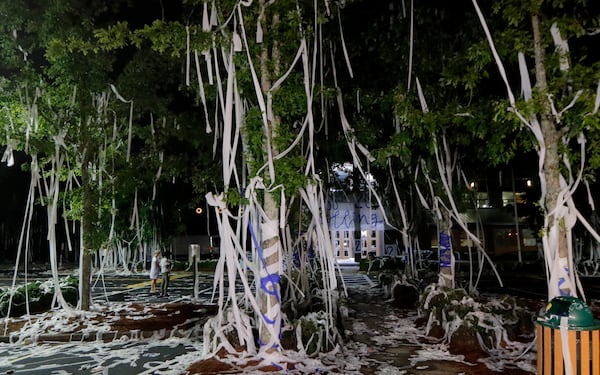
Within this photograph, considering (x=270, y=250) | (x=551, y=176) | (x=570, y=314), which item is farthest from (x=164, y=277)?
(x=570, y=314)

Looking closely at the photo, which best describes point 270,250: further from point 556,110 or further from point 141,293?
point 141,293

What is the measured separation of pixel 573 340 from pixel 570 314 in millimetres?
233

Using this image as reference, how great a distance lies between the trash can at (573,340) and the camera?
4375 mm

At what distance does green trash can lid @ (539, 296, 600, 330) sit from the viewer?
14.4ft

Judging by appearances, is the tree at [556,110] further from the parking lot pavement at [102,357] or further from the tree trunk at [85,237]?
the tree trunk at [85,237]

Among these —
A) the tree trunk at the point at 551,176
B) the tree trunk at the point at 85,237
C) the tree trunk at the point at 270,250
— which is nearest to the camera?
the tree trunk at the point at 551,176

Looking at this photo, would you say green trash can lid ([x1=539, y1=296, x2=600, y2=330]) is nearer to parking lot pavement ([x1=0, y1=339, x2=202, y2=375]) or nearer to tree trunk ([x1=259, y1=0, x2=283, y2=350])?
tree trunk ([x1=259, y1=0, x2=283, y2=350])

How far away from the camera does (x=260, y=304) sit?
7211 mm

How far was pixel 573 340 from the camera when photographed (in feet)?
14.4

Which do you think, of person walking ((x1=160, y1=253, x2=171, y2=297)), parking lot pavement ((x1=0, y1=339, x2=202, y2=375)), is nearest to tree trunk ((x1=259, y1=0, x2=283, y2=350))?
parking lot pavement ((x1=0, y1=339, x2=202, y2=375))

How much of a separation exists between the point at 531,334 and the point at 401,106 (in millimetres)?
4824

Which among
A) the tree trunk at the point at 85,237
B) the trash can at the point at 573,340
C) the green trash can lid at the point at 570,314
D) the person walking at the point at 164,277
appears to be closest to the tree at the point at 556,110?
the green trash can lid at the point at 570,314

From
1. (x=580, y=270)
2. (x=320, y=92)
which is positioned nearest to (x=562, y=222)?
(x=320, y=92)

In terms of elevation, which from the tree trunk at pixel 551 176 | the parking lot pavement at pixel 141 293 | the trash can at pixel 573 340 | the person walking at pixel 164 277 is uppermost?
the tree trunk at pixel 551 176
